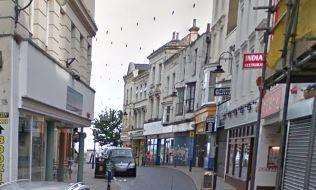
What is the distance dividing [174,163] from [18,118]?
31129 mm

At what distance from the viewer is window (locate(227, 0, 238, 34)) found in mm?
24622

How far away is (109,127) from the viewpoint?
250 ft

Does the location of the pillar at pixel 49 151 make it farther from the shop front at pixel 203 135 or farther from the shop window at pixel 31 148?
the shop front at pixel 203 135

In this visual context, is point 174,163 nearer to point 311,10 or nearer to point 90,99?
point 90,99

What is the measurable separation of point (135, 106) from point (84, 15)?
4248cm

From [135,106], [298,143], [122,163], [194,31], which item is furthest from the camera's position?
[135,106]

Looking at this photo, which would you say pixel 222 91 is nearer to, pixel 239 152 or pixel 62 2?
pixel 239 152

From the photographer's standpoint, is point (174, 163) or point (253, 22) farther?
point (174, 163)

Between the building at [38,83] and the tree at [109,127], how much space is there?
53111 millimetres

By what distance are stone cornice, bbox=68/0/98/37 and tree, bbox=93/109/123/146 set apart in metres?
50.6

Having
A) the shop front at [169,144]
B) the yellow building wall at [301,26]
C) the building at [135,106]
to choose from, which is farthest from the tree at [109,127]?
the yellow building wall at [301,26]

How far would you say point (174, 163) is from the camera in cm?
4091

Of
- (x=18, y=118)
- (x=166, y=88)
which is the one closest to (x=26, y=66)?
(x=18, y=118)

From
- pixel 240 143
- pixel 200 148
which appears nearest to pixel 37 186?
pixel 240 143
